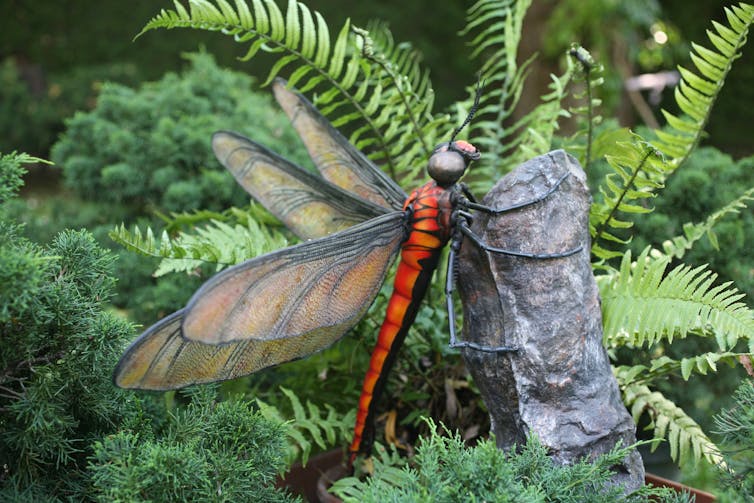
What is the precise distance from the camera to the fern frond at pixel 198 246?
1974 mm

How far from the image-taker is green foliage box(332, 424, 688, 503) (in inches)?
52.9

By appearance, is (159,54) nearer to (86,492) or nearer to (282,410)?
(282,410)

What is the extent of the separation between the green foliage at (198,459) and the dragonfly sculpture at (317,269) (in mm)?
109

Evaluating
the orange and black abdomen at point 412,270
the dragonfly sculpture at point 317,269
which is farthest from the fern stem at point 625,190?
the orange and black abdomen at point 412,270

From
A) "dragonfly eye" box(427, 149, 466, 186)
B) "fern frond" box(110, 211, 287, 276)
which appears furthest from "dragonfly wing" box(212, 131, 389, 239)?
"dragonfly eye" box(427, 149, 466, 186)

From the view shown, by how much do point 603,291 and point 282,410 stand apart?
46.7 inches

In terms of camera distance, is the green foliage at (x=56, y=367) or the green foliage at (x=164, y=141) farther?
the green foliage at (x=164, y=141)

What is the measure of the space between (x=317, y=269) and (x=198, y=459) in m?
0.52

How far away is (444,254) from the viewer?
2391 mm

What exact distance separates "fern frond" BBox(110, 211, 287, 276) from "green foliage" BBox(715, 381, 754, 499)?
134cm

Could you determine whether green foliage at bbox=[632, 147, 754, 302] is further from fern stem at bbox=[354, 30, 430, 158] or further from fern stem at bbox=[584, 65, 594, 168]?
fern stem at bbox=[354, 30, 430, 158]

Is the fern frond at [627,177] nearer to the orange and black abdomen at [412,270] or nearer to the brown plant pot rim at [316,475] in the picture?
the orange and black abdomen at [412,270]

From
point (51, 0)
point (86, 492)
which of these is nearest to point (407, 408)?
point (86, 492)

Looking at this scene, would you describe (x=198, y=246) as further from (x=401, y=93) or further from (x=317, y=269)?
(x=401, y=93)
